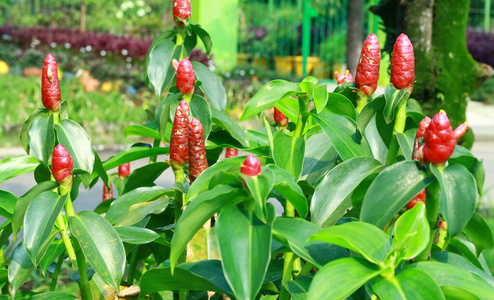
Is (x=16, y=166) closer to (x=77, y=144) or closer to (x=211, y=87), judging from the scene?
(x=77, y=144)

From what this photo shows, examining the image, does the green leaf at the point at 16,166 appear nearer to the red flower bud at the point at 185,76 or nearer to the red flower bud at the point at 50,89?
the red flower bud at the point at 50,89

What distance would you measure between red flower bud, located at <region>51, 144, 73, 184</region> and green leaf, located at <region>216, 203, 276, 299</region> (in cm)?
40

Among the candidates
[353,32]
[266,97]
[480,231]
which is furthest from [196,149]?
[353,32]

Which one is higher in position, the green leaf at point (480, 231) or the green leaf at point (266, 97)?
the green leaf at point (266, 97)

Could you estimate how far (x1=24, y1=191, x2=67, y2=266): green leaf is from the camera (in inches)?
48.3

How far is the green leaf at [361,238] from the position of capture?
1022 millimetres

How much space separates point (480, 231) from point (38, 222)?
91 cm

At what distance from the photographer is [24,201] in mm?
1319

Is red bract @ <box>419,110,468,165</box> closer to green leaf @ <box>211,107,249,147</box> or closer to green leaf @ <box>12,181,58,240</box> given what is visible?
green leaf @ <box>211,107,249,147</box>

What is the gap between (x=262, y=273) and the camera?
1.02m

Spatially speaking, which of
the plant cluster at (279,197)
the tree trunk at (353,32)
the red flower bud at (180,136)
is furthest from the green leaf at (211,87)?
the tree trunk at (353,32)

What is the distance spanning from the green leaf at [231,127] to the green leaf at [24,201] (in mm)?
460

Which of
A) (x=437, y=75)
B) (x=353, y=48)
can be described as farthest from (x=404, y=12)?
(x=353, y=48)

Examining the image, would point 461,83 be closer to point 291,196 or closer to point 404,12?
point 404,12
